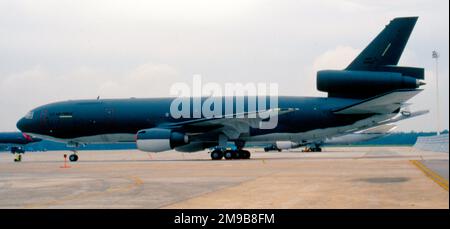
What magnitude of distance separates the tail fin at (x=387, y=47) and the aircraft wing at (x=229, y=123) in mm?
5195

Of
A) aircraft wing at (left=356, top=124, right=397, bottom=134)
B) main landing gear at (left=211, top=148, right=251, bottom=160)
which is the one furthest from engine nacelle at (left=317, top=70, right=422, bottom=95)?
aircraft wing at (left=356, top=124, right=397, bottom=134)

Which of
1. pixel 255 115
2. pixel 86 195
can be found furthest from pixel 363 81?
pixel 86 195

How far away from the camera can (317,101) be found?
35.1 meters

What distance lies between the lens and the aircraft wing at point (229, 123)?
Result: 34.5 meters

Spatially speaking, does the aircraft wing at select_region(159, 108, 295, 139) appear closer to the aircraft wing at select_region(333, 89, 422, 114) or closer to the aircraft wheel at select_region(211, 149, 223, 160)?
the aircraft wheel at select_region(211, 149, 223, 160)

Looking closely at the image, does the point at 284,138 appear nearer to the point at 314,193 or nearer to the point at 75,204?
the point at 314,193

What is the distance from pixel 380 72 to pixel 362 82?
1.13 meters

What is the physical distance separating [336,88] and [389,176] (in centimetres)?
1568

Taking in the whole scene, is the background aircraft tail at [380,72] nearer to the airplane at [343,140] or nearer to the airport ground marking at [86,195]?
the airport ground marking at [86,195]

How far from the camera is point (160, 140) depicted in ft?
113

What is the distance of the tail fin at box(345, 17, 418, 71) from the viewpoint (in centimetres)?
3198

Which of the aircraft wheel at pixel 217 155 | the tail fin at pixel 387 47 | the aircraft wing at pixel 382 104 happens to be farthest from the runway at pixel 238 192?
the aircraft wheel at pixel 217 155
